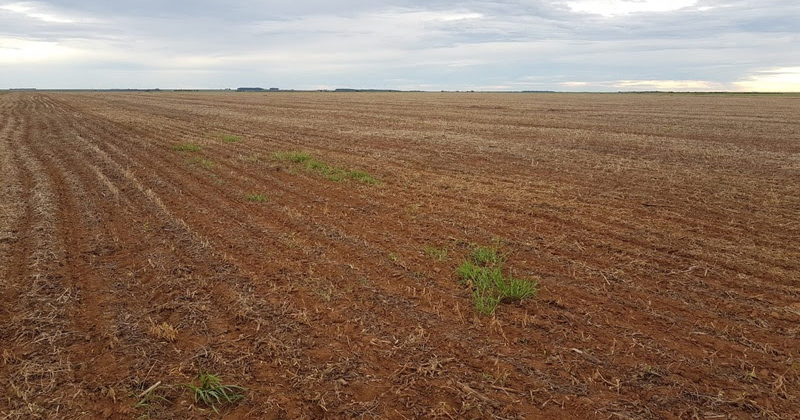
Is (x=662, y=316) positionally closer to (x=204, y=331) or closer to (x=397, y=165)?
(x=204, y=331)

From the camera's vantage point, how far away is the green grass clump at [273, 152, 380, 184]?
10.7m

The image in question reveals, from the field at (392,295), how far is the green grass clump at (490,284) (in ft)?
0.25

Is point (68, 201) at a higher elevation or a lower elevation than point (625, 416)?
higher

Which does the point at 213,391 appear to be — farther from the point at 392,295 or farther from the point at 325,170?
the point at 325,170

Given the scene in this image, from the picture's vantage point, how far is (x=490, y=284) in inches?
204

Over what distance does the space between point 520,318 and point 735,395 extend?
1.70 metres

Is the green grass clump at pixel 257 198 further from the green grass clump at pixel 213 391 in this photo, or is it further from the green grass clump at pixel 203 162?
the green grass clump at pixel 213 391

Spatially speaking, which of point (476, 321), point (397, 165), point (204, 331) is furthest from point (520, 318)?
point (397, 165)

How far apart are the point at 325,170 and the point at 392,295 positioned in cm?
706

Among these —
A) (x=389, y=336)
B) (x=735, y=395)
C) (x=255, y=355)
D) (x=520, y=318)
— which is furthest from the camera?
(x=520, y=318)

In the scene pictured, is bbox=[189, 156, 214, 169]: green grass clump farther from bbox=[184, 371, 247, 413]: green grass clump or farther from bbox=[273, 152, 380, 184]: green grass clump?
bbox=[184, 371, 247, 413]: green grass clump

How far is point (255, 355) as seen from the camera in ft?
12.7

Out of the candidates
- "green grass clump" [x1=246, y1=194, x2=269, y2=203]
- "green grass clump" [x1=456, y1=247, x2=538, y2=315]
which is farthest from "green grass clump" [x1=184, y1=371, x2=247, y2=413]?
"green grass clump" [x1=246, y1=194, x2=269, y2=203]

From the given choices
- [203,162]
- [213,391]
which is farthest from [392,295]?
[203,162]
